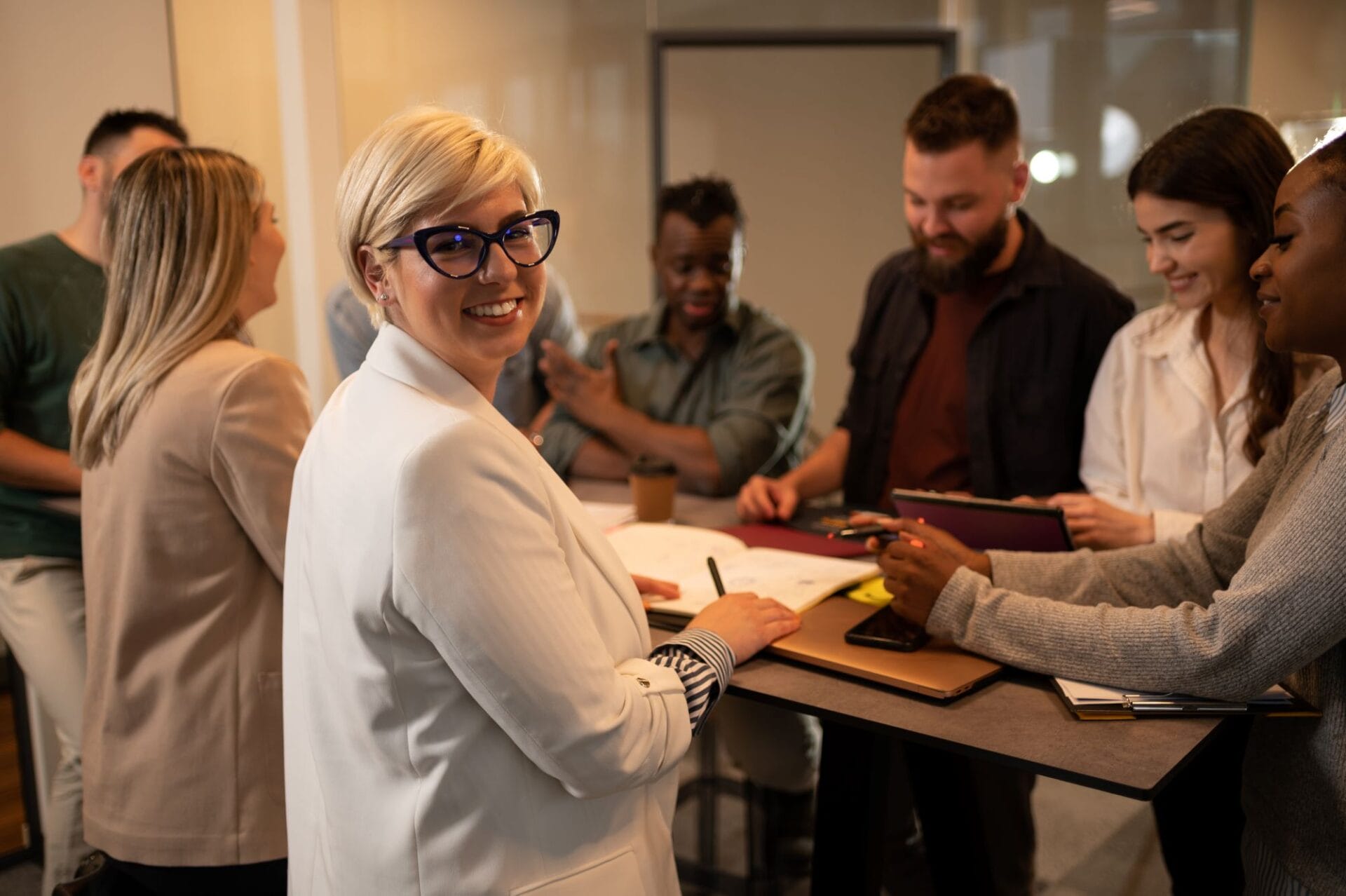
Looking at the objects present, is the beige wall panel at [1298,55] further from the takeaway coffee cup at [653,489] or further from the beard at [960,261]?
the takeaway coffee cup at [653,489]

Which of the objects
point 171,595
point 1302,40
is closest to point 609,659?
point 171,595

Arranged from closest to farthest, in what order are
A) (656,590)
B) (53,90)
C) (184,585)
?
(184,585), (656,590), (53,90)

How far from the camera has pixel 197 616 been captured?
1.55 m

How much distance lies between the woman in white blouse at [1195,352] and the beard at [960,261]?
381 mm

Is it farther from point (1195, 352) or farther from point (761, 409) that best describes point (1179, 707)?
point (761, 409)

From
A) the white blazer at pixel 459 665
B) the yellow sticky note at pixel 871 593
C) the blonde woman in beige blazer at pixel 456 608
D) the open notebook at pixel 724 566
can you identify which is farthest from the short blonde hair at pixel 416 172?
the yellow sticky note at pixel 871 593

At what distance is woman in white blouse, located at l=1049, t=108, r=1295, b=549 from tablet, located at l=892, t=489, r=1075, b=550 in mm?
212

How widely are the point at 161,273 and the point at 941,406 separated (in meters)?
1.63

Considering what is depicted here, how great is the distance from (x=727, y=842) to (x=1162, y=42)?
128 inches

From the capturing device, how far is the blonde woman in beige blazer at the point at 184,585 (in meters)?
1.53

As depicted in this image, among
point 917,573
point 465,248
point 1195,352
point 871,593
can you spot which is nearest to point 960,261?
point 1195,352

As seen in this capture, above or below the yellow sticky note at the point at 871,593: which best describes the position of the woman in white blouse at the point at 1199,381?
above

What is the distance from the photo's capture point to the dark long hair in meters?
1.77

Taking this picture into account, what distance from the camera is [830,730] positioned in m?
1.50
